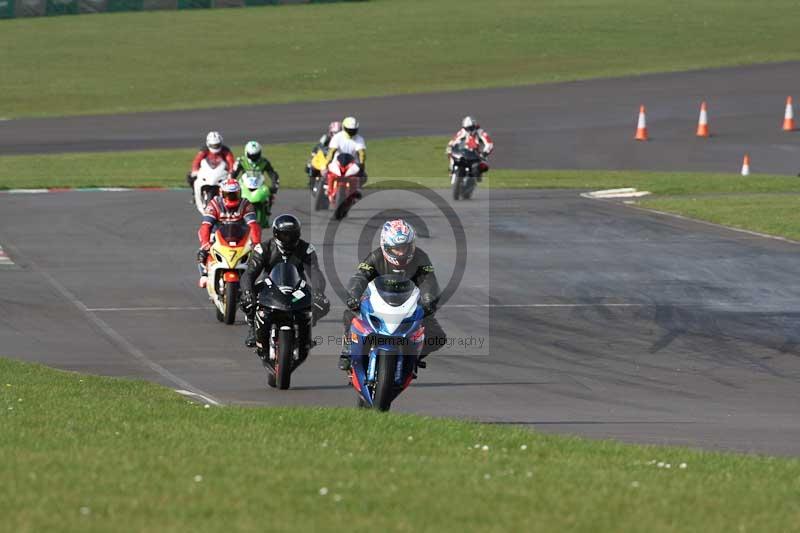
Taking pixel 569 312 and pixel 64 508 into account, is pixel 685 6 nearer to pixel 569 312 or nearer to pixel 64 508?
pixel 569 312

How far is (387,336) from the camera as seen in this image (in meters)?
13.0

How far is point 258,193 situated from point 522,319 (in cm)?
758

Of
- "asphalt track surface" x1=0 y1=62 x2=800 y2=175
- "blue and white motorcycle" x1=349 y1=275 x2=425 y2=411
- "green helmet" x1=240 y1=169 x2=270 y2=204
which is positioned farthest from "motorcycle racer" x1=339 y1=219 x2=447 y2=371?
"asphalt track surface" x1=0 y1=62 x2=800 y2=175

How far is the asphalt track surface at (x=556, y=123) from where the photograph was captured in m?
43.9

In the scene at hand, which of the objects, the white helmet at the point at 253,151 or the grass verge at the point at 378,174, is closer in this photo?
the white helmet at the point at 253,151

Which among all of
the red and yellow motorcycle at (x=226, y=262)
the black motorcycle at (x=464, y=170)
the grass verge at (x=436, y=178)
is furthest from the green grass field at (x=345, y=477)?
the black motorcycle at (x=464, y=170)

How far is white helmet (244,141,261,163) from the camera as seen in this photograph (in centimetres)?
A: 2664

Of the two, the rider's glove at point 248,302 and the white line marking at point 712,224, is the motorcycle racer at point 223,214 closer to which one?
the rider's glove at point 248,302

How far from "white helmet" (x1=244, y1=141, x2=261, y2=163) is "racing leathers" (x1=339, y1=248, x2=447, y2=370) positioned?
1316 cm

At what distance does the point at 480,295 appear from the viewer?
21.5 meters

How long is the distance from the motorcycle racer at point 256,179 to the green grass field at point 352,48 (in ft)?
97.9

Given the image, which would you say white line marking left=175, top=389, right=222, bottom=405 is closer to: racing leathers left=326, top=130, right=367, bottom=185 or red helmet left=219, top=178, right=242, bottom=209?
red helmet left=219, top=178, right=242, bottom=209

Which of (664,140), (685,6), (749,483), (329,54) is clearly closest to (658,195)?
(664,140)

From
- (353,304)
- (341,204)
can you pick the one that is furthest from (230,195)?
(341,204)
